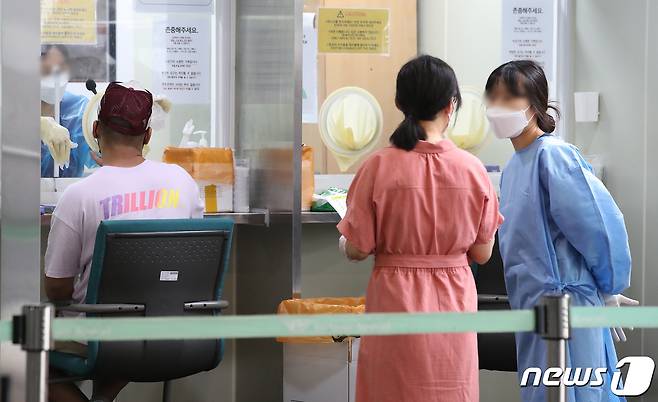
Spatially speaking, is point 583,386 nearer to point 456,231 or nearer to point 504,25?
point 456,231

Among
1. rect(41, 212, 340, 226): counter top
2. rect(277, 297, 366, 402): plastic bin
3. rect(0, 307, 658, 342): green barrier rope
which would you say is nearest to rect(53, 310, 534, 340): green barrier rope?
rect(0, 307, 658, 342): green barrier rope

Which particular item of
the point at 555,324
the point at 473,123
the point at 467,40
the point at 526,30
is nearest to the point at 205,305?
the point at 555,324

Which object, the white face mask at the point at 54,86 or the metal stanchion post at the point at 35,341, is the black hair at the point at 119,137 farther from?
the metal stanchion post at the point at 35,341

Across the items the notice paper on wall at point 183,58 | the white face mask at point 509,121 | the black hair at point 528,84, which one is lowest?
the white face mask at point 509,121

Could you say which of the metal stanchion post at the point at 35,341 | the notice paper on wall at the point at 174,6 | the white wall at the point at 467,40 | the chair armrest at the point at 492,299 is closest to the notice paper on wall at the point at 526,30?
the white wall at the point at 467,40

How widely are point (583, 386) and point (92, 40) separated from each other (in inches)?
95.3

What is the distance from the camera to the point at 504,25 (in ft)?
14.7

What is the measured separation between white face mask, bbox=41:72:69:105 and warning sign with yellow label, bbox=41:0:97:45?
146mm

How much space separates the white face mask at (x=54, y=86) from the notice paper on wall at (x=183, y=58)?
1.24 ft

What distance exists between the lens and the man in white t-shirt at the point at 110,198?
2977 mm

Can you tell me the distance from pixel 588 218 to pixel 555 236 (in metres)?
0.12

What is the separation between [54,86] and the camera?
4117 millimetres

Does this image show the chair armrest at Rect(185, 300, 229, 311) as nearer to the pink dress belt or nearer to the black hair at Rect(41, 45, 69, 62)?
the pink dress belt

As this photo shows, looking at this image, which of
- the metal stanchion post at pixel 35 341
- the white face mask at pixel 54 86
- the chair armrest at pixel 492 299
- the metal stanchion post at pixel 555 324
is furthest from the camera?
the white face mask at pixel 54 86
